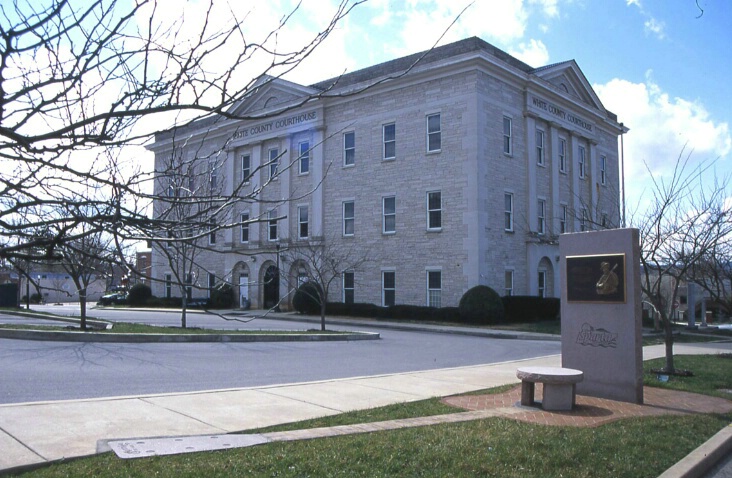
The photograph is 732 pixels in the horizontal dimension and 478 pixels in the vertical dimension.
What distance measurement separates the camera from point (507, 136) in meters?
36.1

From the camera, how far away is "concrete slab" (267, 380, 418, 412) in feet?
32.3

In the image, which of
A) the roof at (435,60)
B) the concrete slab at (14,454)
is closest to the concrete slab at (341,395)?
the concrete slab at (14,454)

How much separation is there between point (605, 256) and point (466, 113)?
23.4 meters

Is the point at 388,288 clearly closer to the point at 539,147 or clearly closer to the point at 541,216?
the point at 541,216

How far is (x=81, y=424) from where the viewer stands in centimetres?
766

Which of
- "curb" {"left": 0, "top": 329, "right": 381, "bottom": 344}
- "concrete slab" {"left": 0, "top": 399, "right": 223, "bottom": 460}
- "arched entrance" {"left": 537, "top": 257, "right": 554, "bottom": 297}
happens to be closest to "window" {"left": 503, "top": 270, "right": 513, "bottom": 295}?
"arched entrance" {"left": 537, "top": 257, "right": 554, "bottom": 297}

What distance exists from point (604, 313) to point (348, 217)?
2812 centimetres

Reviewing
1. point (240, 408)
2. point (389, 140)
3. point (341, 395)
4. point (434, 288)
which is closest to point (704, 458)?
point (341, 395)

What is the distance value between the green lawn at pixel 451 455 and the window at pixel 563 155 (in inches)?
1324

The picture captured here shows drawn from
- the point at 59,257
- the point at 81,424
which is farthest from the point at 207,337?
the point at 59,257

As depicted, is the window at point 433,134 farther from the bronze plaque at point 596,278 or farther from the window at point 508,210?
the bronze plaque at point 596,278

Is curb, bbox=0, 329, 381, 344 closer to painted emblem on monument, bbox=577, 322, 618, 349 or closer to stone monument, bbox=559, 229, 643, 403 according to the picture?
stone monument, bbox=559, 229, 643, 403

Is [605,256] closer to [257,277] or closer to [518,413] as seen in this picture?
[518,413]

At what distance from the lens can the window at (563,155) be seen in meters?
40.7
